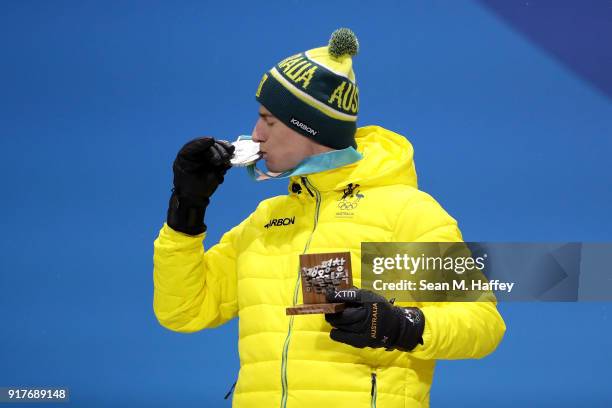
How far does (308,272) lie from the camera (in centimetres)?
175

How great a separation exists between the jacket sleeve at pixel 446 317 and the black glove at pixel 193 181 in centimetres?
38

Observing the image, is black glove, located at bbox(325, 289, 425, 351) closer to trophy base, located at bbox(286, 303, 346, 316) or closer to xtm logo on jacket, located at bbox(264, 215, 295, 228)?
trophy base, located at bbox(286, 303, 346, 316)

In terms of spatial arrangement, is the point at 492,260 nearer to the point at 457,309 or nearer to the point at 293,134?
the point at 457,309

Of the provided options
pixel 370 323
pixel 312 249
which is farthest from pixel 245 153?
pixel 370 323

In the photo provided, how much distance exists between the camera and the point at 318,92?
2014 millimetres

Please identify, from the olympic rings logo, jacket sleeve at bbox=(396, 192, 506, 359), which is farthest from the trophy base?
the olympic rings logo

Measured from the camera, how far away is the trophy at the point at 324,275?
173 centimetres

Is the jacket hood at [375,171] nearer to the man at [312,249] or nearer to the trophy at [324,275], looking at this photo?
the man at [312,249]

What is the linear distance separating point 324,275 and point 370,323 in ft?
0.39

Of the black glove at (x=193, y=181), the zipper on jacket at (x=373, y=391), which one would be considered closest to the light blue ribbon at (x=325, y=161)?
the black glove at (x=193, y=181)

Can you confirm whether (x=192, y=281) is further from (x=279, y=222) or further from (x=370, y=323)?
(x=370, y=323)

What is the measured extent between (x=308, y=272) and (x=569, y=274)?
823 mm

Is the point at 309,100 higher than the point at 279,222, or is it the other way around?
the point at 309,100

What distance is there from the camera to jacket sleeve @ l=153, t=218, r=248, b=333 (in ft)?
6.54
